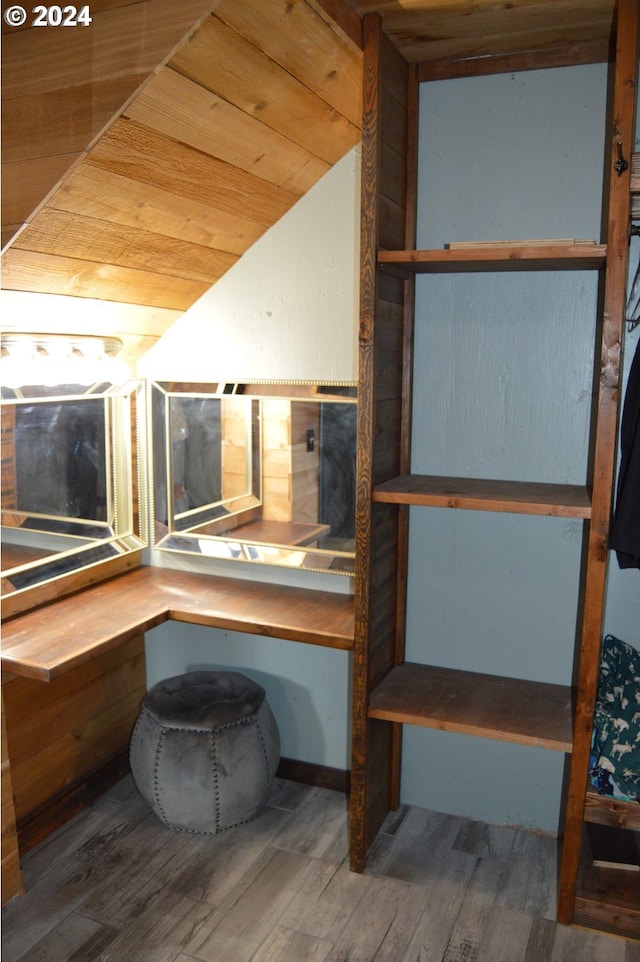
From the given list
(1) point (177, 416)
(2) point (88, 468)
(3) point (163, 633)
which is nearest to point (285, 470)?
(1) point (177, 416)

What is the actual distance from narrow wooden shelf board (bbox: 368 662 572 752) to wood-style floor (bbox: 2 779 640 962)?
0.49 metres

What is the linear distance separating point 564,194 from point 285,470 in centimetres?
114

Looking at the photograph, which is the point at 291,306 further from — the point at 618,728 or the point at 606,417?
the point at 618,728

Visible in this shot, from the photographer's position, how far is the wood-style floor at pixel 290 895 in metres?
1.99

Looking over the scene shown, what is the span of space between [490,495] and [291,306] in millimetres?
909

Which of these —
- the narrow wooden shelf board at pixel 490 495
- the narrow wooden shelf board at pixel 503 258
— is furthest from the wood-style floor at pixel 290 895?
the narrow wooden shelf board at pixel 503 258

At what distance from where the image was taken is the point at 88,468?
8.45ft

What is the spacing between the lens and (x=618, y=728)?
2.02 meters

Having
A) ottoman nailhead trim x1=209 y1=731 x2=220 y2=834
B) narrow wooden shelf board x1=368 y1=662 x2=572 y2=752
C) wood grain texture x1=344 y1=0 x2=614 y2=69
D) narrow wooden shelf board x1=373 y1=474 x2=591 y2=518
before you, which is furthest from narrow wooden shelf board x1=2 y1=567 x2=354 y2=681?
wood grain texture x1=344 y1=0 x2=614 y2=69

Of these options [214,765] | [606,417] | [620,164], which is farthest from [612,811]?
[620,164]

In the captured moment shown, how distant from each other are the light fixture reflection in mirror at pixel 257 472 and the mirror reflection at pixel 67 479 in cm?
11

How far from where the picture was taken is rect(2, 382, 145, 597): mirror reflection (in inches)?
90.3

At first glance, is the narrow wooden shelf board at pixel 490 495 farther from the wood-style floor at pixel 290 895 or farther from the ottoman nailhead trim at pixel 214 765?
the wood-style floor at pixel 290 895

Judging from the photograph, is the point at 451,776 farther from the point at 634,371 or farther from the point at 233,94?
the point at 233,94
